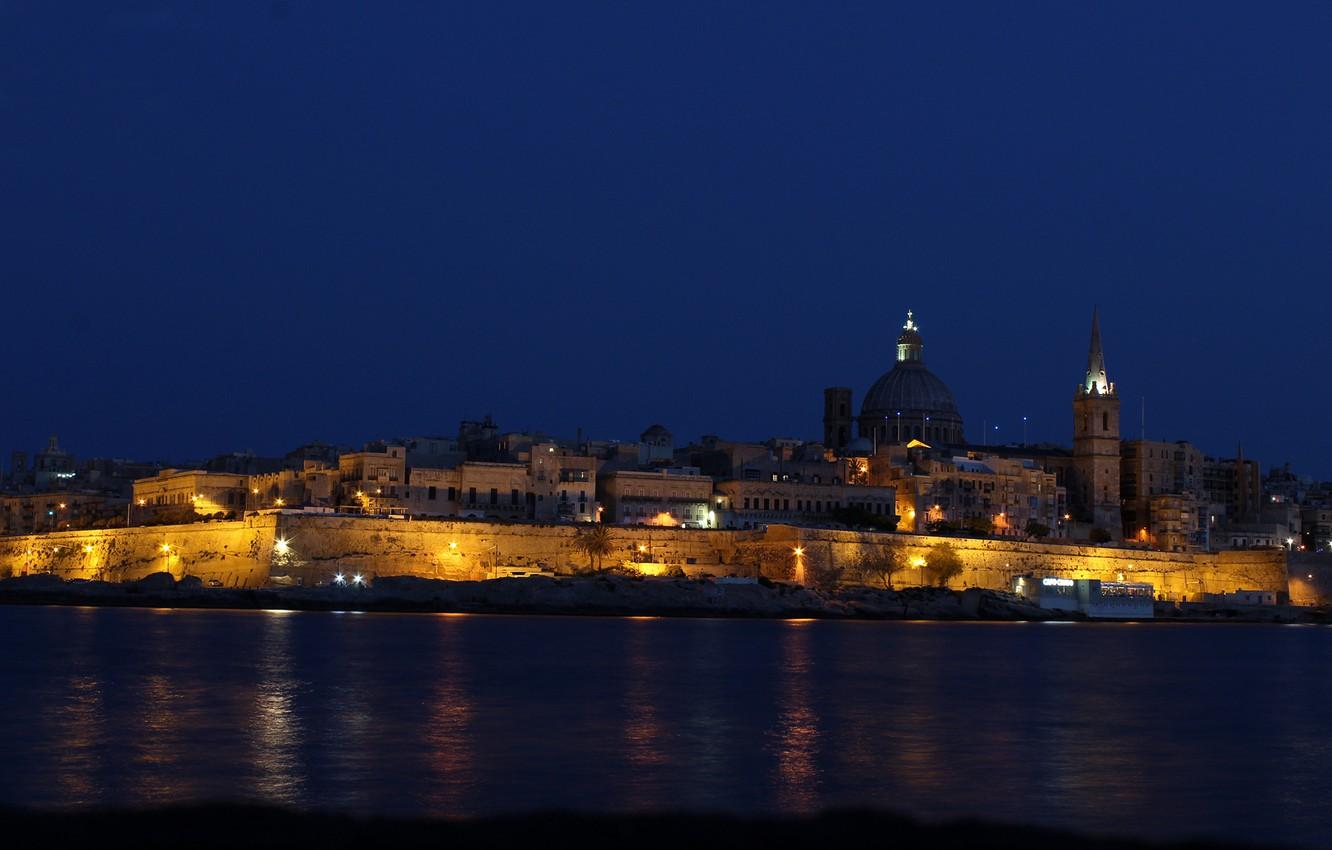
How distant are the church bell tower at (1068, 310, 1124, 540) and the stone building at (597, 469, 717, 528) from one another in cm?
1707

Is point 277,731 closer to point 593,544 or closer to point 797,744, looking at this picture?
point 797,744

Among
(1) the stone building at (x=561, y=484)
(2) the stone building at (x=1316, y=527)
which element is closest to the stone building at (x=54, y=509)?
(1) the stone building at (x=561, y=484)

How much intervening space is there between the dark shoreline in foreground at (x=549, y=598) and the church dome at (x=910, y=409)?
2106 cm

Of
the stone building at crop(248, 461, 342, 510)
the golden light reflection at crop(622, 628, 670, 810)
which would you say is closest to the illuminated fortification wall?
the stone building at crop(248, 461, 342, 510)

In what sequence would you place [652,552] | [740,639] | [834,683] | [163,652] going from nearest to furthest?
[834,683] → [163,652] → [740,639] → [652,552]

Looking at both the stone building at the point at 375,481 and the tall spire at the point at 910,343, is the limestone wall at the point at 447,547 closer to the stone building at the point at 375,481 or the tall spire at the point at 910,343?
the stone building at the point at 375,481

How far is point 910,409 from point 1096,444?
7744 mm

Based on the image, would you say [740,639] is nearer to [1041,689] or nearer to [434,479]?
[1041,689]

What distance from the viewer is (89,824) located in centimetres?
966

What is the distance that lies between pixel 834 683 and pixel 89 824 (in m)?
13.7

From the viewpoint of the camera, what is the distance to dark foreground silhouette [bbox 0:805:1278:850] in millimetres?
9008

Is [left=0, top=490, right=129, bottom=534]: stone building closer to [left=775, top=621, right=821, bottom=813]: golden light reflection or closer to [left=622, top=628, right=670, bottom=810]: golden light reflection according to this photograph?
[left=622, top=628, right=670, bottom=810]: golden light reflection

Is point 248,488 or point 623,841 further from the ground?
point 248,488

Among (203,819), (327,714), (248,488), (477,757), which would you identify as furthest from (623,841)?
(248,488)
